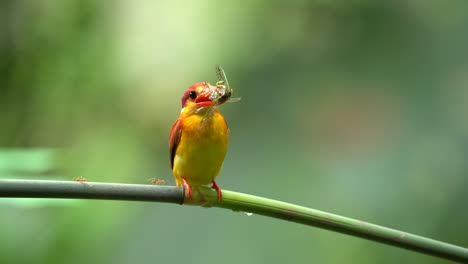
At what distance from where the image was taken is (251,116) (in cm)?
326

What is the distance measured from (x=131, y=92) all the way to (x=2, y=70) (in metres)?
0.72

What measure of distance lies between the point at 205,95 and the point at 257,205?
67 centimetres

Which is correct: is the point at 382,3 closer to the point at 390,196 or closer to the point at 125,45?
the point at 390,196

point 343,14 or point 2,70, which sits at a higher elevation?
point 343,14

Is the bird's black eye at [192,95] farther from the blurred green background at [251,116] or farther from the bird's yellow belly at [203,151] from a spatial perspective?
the blurred green background at [251,116]

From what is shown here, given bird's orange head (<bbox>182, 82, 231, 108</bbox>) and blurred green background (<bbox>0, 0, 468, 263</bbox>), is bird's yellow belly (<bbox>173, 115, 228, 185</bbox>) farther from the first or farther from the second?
blurred green background (<bbox>0, 0, 468, 263</bbox>)

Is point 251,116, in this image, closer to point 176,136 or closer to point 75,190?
point 176,136

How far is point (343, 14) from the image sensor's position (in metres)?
3.52

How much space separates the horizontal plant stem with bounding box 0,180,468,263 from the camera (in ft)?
3.13

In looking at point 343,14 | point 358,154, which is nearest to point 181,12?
point 343,14

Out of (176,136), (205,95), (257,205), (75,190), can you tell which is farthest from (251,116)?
(75,190)

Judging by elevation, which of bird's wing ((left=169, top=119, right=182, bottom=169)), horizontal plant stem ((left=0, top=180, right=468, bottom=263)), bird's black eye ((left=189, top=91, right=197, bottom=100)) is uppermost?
bird's black eye ((left=189, top=91, right=197, bottom=100))

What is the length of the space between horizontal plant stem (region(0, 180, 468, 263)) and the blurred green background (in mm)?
1523

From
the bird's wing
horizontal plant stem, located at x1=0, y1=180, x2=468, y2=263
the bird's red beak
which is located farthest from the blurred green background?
horizontal plant stem, located at x1=0, y1=180, x2=468, y2=263
